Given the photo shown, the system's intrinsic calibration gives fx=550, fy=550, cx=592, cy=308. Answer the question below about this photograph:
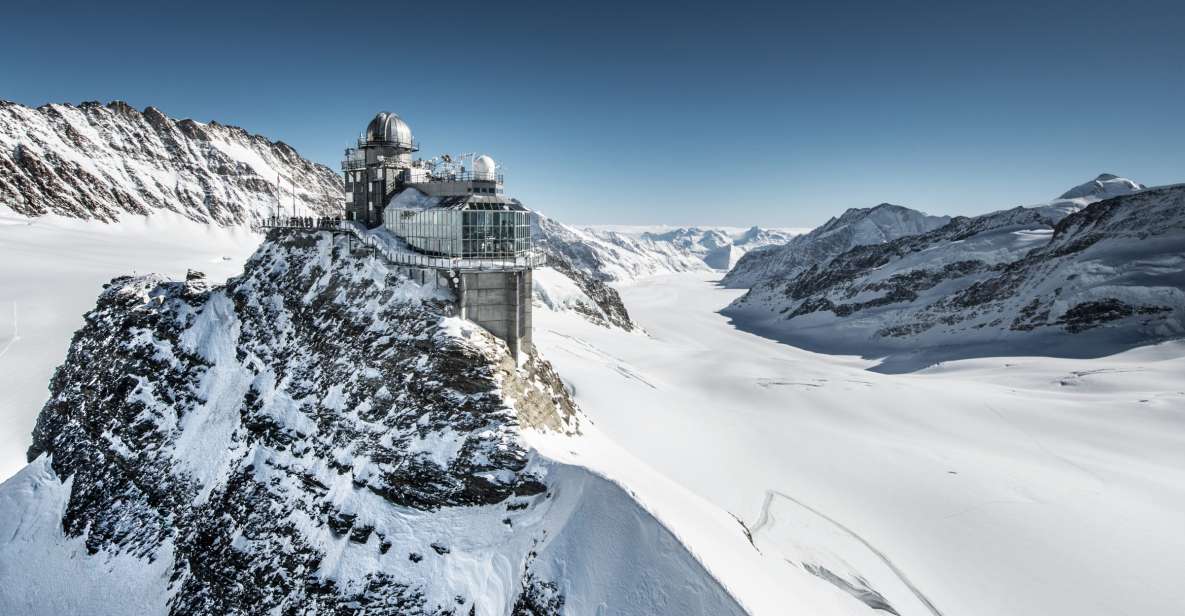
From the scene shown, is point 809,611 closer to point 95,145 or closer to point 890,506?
point 890,506

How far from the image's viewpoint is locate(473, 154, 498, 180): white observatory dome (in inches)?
1367

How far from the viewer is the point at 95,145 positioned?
448 feet

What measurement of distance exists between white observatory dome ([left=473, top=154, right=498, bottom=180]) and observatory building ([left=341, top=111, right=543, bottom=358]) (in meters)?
0.06

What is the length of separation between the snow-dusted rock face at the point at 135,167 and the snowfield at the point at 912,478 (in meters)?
91.9

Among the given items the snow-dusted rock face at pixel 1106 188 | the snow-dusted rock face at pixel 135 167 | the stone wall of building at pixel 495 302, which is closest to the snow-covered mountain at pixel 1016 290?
the snow-dusted rock face at pixel 1106 188

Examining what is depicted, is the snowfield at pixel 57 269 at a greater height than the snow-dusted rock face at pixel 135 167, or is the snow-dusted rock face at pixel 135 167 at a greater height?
the snow-dusted rock face at pixel 135 167

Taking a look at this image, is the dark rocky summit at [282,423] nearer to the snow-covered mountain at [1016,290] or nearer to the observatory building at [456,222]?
the observatory building at [456,222]

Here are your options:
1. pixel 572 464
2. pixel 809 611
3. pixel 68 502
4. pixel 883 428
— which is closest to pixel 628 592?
pixel 572 464

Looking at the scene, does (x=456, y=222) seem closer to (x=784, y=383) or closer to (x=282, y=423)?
(x=282, y=423)

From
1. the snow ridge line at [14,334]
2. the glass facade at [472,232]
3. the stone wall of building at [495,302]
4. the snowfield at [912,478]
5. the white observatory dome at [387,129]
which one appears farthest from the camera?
the snow ridge line at [14,334]

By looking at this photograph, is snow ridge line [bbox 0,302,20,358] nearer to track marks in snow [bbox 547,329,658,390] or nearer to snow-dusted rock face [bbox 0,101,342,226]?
snow-dusted rock face [bbox 0,101,342,226]

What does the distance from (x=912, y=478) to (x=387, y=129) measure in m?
44.1

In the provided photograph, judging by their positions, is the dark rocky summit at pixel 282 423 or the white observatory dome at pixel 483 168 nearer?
the dark rocky summit at pixel 282 423

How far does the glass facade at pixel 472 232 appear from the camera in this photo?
30828mm
